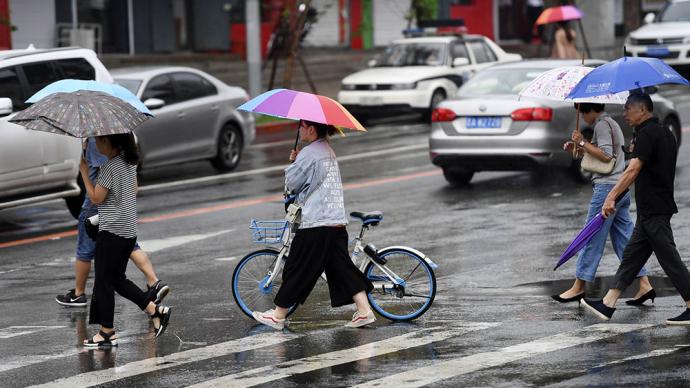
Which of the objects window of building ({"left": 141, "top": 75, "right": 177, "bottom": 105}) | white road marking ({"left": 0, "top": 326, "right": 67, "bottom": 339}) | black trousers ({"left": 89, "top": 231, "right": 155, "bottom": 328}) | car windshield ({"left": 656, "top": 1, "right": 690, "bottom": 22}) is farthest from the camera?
car windshield ({"left": 656, "top": 1, "right": 690, "bottom": 22})

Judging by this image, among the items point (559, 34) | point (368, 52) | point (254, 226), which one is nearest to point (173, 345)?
point (254, 226)

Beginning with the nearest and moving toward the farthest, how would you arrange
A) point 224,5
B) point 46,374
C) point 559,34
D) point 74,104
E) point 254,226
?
point 46,374 → point 74,104 → point 254,226 → point 559,34 → point 224,5

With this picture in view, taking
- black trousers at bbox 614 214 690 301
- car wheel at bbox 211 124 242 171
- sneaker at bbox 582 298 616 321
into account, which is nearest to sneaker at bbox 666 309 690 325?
black trousers at bbox 614 214 690 301

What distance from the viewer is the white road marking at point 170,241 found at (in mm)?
13625

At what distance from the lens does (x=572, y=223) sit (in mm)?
14352

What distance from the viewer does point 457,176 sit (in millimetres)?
17703

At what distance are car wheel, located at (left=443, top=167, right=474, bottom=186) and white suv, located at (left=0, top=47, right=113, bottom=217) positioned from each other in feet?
15.9

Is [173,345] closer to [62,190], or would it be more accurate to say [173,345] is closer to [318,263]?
[318,263]

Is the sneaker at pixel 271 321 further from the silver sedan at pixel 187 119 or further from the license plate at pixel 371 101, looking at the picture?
the license plate at pixel 371 101

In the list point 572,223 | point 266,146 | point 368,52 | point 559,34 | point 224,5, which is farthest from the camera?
point 368,52

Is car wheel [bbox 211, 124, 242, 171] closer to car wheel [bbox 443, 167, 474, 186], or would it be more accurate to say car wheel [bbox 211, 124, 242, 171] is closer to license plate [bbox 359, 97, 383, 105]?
car wheel [bbox 443, 167, 474, 186]

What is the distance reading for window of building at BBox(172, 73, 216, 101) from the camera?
19.7m

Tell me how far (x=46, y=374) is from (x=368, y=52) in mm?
33028

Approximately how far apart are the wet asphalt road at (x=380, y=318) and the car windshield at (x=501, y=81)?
1232 mm
